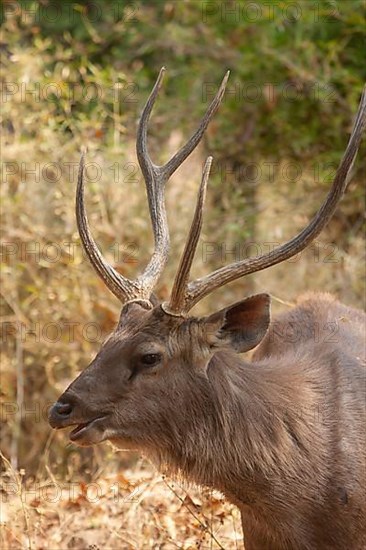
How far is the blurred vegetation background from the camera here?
8.59m

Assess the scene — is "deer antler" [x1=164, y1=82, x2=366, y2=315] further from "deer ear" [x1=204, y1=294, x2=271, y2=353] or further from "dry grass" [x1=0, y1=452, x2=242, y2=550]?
"dry grass" [x1=0, y1=452, x2=242, y2=550]

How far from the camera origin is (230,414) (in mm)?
4277

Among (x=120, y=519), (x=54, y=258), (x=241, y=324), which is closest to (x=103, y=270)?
(x=241, y=324)

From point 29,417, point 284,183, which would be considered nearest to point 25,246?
point 29,417

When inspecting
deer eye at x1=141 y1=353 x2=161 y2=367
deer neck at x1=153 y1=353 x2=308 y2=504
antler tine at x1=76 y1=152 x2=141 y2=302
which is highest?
antler tine at x1=76 y1=152 x2=141 y2=302

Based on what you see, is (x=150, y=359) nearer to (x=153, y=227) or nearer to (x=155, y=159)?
(x=153, y=227)

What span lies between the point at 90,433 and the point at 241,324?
72 centimetres

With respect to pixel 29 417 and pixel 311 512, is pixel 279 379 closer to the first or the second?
pixel 311 512

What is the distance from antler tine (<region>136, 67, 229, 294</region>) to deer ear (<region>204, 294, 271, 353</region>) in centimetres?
42

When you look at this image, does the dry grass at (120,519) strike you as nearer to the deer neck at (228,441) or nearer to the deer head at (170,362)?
the deer neck at (228,441)

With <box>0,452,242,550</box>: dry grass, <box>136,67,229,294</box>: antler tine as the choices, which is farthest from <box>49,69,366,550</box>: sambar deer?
<box>0,452,242,550</box>: dry grass

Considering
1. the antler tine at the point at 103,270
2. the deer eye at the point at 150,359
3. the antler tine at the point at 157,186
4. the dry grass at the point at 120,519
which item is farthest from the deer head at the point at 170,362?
the dry grass at the point at 120,519

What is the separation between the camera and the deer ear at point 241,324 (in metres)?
4.24

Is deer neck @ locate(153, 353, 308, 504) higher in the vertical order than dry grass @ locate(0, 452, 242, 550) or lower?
higher
